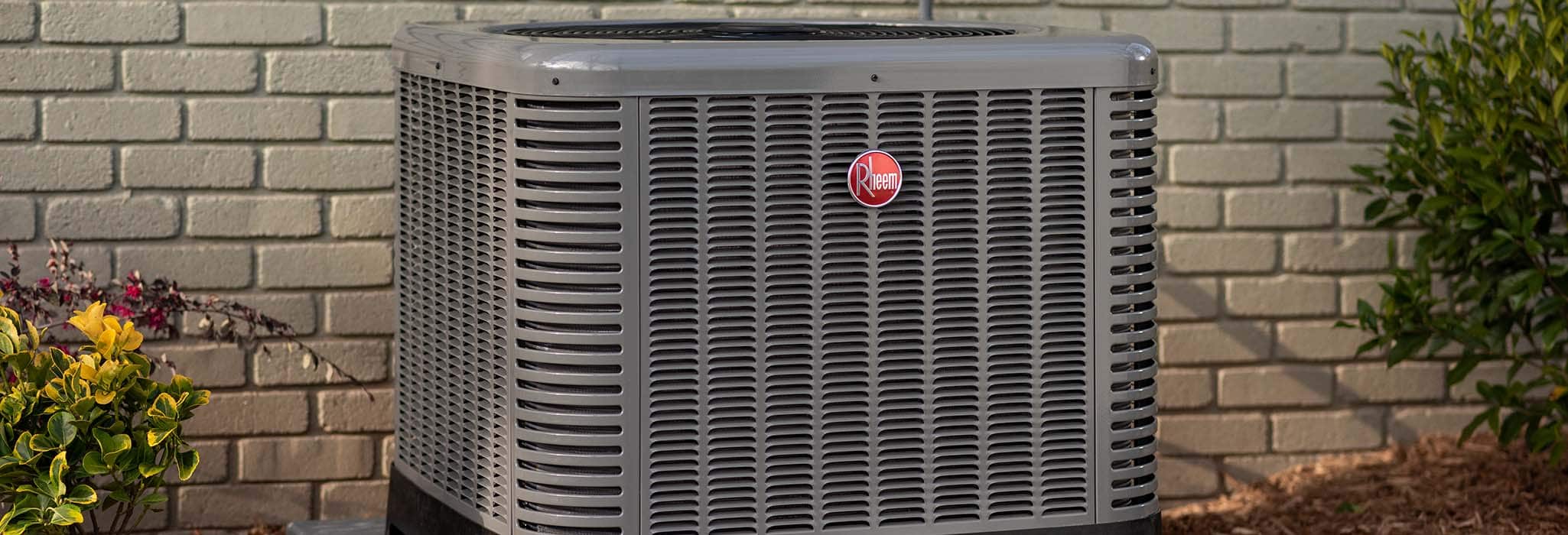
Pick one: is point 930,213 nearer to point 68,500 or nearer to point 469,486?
point 469,486

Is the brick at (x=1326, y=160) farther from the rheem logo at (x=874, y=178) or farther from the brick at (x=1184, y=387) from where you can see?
the rheem logo at (x=874, y=178)

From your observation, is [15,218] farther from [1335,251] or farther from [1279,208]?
[1335,251]

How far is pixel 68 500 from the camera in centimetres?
225

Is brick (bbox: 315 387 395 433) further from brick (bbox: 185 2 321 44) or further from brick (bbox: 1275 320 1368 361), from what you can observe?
brick (bbox: 1275 320 1368 361)

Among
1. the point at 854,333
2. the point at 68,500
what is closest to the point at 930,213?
the point at 854,333

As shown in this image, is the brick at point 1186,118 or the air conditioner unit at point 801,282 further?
the brick at point 1186,118

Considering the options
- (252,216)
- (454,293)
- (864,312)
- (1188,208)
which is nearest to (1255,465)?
(1188,208)

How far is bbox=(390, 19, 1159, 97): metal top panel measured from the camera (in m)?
1.87

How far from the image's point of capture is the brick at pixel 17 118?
2863 mm

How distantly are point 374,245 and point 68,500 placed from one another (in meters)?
0.89

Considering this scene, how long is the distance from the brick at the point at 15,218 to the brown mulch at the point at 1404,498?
85.9 inches

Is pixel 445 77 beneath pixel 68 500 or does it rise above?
above

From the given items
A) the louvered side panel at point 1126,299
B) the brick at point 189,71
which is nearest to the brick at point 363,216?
the brick at point 189,71

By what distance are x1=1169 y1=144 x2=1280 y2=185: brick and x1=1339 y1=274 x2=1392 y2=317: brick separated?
0.90ft
